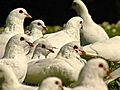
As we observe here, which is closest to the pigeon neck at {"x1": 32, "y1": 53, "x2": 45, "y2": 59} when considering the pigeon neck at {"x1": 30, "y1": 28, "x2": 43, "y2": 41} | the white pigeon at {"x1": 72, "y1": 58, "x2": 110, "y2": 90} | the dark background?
the pigeon neck at {"x1": 30, "y1": 28, "x2": 43, "y2": 41}

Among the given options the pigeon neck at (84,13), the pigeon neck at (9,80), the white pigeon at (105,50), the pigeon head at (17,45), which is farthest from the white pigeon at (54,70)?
the pigeon neck at (84,13)

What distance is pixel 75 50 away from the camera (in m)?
12.2

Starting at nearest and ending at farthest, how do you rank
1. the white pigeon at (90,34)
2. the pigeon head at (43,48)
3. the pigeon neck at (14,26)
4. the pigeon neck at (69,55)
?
the pigeon neck at (69,55)
the pigeon head at (43,48)
the pigeon neck at (14,26)
the white pigeon at (90,34)

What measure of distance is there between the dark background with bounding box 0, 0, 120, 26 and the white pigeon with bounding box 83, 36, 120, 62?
16210mm

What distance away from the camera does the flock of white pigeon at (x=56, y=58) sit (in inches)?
384

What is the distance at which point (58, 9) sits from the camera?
31.2 meters

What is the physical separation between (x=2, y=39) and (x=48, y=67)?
7.61 feet

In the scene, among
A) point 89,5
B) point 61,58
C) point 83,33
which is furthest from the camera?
point 89,5

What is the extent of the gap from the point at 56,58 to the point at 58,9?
1930 centimetres

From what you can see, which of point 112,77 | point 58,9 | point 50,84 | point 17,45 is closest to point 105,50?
point 17,45

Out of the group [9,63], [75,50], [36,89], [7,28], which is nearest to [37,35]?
[7,28]

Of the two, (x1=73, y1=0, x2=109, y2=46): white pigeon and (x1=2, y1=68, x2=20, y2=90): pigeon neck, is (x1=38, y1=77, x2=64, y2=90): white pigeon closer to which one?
(x1=2, y1=68, x2=20, y2=90): pigeon neck

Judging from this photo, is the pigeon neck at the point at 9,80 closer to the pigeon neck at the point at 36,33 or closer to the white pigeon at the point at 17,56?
the white pigeon at the point at 17,56

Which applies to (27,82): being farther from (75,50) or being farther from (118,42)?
(118,42)
